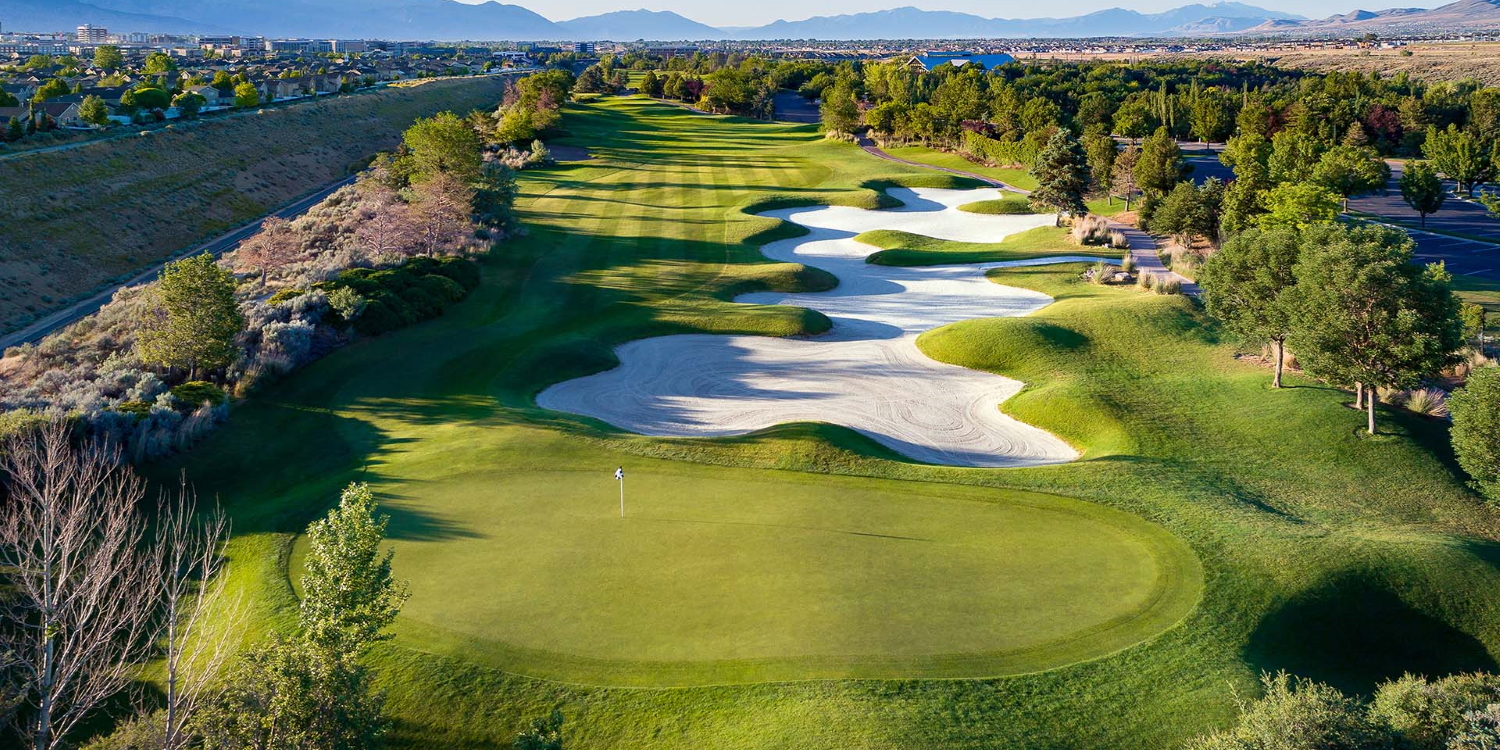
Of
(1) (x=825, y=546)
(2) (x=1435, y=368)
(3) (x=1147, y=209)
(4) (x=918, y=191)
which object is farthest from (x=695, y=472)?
(4) (x=918, y=191)

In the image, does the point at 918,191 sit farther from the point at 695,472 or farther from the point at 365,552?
the point at 365,552

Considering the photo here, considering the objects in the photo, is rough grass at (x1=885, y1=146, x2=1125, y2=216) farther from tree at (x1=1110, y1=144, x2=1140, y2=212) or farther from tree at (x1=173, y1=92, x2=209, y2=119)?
tree at (x1=173, y1=92, x2=209, y2=119)

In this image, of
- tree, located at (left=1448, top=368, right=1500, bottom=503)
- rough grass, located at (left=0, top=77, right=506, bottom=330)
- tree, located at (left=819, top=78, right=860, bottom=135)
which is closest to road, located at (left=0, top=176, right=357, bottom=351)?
rough grass, located at (left=0, top=77, right=506, bottom=330)

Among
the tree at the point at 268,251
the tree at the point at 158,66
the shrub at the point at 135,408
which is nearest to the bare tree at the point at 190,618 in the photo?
the shrub at the point at 135,408

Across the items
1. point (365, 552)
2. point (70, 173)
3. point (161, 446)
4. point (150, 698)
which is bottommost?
point (150, 698)

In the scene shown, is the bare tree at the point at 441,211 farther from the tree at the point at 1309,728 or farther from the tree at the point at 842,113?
the tree at the point at 842,113

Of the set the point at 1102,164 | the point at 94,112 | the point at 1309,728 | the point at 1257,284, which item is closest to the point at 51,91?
the point at 94,112
